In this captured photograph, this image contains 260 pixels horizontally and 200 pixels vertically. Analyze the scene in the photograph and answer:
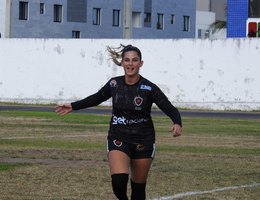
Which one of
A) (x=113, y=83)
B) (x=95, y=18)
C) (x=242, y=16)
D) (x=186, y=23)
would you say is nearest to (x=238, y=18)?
(x=242, y=16)

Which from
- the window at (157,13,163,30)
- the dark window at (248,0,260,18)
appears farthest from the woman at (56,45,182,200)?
the window at (157,13,163,30)

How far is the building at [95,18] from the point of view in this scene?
255 feet

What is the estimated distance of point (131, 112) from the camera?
32.7 ft

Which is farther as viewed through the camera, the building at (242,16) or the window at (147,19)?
the window at (147,19)

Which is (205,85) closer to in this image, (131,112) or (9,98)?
→ (9,98)

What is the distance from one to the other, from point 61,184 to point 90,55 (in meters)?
29.1

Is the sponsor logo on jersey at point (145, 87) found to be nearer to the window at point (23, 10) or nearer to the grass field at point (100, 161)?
the grass field at point (100, 161)

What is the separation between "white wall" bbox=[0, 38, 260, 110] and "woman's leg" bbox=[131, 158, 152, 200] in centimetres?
2972

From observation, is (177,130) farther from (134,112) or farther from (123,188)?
(123,188)

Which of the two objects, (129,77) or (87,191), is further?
(87,191)

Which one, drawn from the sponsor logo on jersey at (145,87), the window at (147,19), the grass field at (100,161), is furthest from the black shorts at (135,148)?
the window at (147,19)

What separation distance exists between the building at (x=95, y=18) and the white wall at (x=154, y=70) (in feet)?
86.9

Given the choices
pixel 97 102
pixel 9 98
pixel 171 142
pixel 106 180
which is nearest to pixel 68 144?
pixel 171 142

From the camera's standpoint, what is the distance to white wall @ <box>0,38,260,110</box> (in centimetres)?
3953
